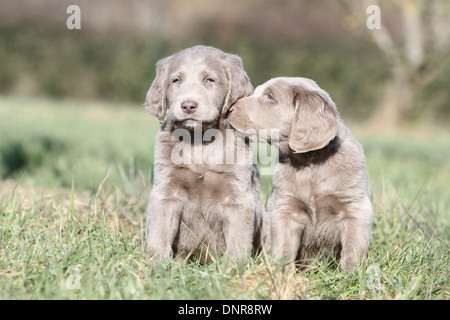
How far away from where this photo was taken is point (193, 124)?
3.13m

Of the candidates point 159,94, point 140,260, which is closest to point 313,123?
point 159,94

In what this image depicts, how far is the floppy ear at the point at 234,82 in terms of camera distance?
333 cm

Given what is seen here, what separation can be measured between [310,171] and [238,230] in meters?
0.55

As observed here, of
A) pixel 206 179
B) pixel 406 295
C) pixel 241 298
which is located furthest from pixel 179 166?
pixel 406 295

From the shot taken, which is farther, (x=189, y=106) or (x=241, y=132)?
(x=241, y=132)

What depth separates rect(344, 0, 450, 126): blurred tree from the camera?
47.8 feet

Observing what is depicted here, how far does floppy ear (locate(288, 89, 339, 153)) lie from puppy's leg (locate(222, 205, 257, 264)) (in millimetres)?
484

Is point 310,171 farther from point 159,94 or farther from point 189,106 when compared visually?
point 159,94

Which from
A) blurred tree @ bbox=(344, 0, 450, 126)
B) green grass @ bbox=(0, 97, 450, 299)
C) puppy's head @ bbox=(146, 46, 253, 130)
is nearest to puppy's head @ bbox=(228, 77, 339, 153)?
puppy's head @ bbox=(146, 46, 253, 130)

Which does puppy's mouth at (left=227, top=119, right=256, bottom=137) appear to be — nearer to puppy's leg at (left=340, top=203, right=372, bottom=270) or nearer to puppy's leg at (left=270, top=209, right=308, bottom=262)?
puppy's leg at (left=270, top=209, right=308, bottom=262)

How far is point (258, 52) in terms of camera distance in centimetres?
1753

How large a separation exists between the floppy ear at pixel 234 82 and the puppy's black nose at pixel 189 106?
0.96ft

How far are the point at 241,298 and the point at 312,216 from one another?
1.01 meters

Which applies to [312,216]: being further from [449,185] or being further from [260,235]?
[449,185]
